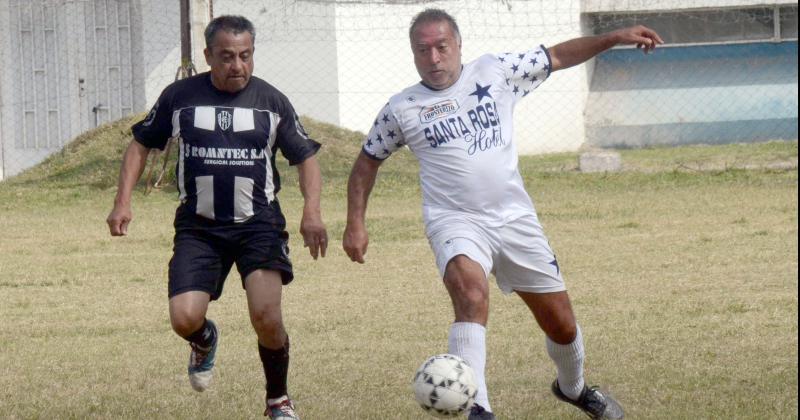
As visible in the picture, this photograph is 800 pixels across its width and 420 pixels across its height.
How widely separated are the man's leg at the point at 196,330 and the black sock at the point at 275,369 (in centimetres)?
32

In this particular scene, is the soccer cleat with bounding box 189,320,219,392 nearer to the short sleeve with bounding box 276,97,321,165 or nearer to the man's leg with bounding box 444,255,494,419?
the short sleeve with bounding box 276,97,321,165

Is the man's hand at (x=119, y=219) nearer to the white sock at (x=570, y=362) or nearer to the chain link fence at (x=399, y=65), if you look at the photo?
the white sock at (x=570, y=362)

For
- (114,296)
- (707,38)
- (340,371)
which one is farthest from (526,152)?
(340,371)

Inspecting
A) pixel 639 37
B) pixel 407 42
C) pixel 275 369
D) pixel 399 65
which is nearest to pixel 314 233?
pixel 275 369

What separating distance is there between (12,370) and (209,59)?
7.18 feet

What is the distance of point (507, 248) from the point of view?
5.17 meters

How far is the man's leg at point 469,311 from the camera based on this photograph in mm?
4777

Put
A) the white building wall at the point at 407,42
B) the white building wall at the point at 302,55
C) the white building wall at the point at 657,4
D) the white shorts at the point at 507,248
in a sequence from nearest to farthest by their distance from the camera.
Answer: the white shorts at the point at 507,248 < the white building wall at the point at 407,42 < the white building wall at the point at 302,55 < the white building wall at the point at 657,4

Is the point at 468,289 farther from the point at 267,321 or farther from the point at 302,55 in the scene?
the point at 302,55

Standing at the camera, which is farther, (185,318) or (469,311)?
(185,318)

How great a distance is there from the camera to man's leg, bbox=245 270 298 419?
552cm

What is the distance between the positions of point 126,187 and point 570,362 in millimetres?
2098

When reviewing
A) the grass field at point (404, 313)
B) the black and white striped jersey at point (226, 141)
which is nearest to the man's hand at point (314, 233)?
the black and white striped jersey at point (226, 141)

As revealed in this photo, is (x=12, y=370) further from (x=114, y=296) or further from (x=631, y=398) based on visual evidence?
(x=631, y=398)
